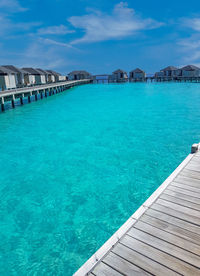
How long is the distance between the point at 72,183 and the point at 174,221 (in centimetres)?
489

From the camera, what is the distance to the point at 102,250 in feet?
9.98

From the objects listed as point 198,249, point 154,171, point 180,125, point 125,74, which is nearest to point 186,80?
point 125,74

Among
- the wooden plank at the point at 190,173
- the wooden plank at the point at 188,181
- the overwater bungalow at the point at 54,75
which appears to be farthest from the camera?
the overwater bungalow at the point at 54,75

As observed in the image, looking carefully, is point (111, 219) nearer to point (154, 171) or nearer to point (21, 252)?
point (21, 252)

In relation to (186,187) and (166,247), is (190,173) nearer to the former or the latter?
(186,187)

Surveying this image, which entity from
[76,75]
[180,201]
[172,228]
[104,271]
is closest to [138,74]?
[76,75]

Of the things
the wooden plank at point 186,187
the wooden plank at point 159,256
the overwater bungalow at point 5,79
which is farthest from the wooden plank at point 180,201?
the overwater bungalow at point 5,79

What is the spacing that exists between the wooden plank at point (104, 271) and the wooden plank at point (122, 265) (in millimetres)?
52

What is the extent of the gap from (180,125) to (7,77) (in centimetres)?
3378

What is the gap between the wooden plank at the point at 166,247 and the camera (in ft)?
9.24

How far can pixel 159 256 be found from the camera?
2.90 meters

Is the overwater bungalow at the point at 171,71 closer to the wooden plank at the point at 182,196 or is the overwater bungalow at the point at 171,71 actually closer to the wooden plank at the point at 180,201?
the wooden plank at the point at 182,196

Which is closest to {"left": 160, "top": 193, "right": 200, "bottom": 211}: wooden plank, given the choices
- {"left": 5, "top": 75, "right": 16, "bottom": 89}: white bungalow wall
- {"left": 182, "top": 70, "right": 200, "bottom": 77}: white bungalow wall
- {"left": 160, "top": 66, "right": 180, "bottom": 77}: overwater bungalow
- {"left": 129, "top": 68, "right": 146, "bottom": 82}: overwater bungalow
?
{"left": 5, "top": 75, "right": 16, "bottom": 89}: white bungalow wall

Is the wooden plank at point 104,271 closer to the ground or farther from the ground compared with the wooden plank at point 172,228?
closer to the ground
